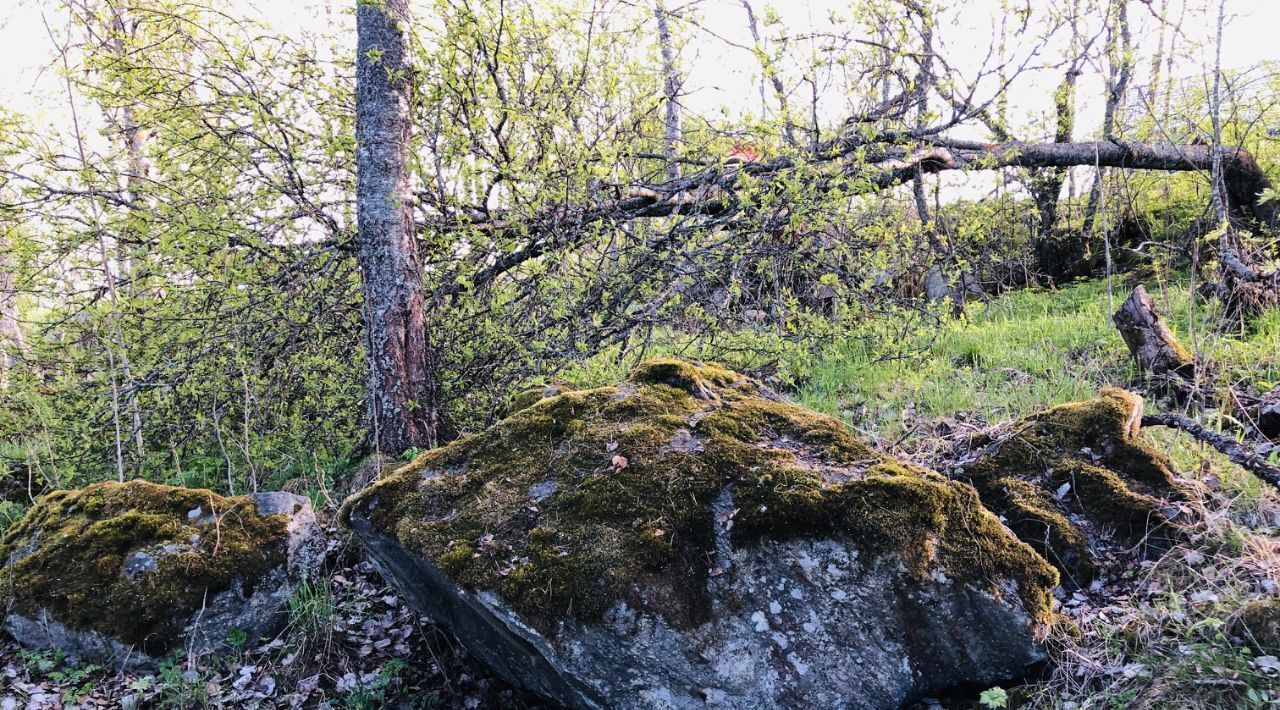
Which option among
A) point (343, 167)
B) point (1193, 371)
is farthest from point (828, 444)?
point (343, 167)

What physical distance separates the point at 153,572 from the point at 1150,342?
6873 millimetres

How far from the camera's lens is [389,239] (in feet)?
18.0

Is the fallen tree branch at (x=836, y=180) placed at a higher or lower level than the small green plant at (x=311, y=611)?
higher

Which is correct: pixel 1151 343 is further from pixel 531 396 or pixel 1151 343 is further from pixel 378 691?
pixel 378 691

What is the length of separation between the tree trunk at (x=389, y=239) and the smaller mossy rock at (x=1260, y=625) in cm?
501

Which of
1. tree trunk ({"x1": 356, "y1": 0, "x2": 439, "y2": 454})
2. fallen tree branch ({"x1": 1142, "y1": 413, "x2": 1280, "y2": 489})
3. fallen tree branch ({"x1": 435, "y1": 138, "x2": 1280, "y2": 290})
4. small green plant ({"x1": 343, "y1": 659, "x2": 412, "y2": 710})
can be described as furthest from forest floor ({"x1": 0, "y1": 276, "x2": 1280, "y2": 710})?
fallen tree branch ({"x1": 435, "y1": 138, "x2": 1280, "y2": 290})

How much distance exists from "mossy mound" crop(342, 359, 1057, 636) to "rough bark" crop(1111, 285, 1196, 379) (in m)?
3.11

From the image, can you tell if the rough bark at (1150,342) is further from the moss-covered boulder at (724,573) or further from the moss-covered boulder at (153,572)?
the moss-covered boulder at (153,572)

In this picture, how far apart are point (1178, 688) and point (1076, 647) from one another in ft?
1.26

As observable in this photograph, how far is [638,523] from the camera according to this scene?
3.07 meters

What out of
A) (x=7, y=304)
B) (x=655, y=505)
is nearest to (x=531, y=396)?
(x=655, y=505)

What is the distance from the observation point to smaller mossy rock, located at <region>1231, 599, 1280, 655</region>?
2354 millimetres

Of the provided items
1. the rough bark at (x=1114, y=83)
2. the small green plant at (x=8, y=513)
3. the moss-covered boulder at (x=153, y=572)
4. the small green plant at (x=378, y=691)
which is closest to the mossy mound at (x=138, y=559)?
the moss-covered boulder at (x=153, y=572)

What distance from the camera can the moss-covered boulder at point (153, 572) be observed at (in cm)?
382
